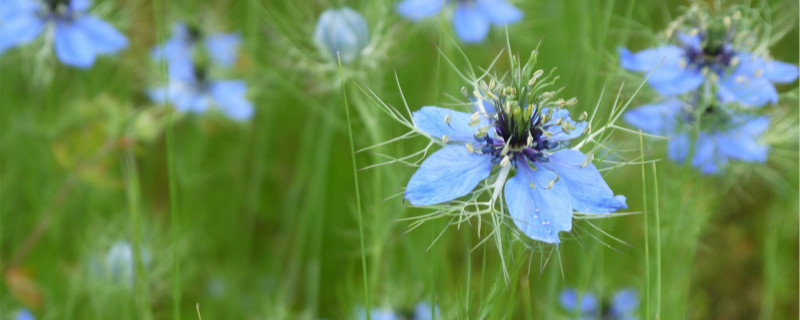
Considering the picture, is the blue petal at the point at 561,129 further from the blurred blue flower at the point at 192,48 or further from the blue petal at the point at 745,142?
the blurred blue flower at the point at 192,48

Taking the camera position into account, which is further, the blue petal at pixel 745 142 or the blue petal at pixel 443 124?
the blue petal at pixel 745 142

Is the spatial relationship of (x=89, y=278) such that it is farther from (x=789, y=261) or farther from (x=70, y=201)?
(x=789, y=261)

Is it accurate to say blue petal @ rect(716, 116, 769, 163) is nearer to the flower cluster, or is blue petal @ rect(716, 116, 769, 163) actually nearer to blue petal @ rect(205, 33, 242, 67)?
the flower cluster

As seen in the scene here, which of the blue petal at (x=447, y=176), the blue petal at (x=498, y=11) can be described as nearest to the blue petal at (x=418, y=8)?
the blue petal at (x=498, y=11)

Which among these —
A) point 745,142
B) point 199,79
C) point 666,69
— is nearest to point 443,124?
point 666,69

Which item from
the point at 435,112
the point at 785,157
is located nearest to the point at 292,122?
the point at 785,157

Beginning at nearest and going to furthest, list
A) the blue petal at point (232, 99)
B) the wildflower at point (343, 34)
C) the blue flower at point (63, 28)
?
the wildflower at point (343, 34)
the blue flower at point (63, 28)
the blue petal at point (232, 99)

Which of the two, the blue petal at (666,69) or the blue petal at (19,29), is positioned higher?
the blue petal at (19,29)
